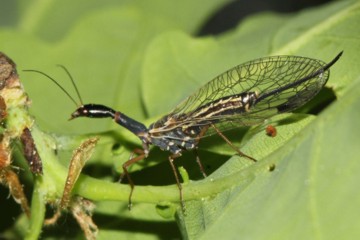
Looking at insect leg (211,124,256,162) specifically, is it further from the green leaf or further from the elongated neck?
the elongated neck

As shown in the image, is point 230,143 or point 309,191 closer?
point 309,191

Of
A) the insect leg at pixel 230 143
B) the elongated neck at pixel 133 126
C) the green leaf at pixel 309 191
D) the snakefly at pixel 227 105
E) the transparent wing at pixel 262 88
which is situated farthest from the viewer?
the elongated neck at pixel 133 126

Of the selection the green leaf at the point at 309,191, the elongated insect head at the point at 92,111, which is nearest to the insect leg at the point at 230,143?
the green leaf at the point at 309,191

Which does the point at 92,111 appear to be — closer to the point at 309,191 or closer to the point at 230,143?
the point at 230,143

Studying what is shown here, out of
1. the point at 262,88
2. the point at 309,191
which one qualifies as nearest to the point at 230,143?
the point at 262,88

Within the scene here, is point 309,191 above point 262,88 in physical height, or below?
below

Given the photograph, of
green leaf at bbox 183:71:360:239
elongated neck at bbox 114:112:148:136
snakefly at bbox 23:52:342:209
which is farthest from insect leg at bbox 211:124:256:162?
elongated neck at bbox 114:112:148:136

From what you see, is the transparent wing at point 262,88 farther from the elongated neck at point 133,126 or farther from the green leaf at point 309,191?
the green leaf at point 309,191
